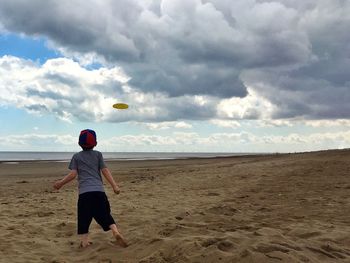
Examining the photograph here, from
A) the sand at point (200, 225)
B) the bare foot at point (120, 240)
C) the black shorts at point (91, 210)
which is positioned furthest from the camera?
the black shorts at point (91, 210)

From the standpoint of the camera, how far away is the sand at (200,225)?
577 centimetres

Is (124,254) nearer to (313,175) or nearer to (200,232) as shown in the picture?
(200,232)

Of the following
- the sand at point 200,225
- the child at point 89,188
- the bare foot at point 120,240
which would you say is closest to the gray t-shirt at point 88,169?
the child at point 89,188

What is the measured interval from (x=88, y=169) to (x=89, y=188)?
12.2 inches

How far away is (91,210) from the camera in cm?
689

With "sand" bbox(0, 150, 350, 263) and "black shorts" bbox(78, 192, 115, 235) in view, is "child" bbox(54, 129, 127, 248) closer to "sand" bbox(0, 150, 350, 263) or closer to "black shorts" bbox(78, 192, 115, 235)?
"black shorts" bbox(78, 192, 115, 235)

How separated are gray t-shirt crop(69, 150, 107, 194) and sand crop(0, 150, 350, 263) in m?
0.93

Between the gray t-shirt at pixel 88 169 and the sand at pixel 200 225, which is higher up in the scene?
the gray t-shirt at pixel 88 169

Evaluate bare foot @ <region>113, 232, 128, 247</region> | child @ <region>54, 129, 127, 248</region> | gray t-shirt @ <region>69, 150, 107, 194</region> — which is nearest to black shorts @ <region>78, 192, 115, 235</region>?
child @ <region>54, 129, 127, 248</region>

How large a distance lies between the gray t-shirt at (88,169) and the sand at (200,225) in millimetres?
927

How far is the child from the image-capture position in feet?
22.6

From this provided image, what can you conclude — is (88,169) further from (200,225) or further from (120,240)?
(200,225)

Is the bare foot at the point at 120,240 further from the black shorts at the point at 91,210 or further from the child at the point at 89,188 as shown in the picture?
the black shorts at the point at 91,210

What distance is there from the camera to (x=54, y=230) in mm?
8305
